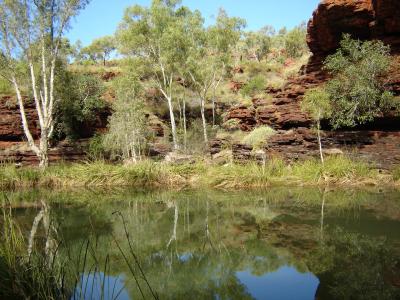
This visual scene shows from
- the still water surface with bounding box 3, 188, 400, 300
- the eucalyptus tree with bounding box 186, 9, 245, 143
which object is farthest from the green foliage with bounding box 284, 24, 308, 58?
the still water surface with bounding box 3, 188, 400, 300

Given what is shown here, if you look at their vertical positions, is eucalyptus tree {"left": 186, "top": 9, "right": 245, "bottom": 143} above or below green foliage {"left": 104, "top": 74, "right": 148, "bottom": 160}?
above

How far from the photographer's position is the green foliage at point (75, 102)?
2770 centimetres

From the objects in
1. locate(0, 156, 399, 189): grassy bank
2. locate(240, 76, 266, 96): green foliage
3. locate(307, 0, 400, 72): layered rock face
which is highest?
locate(307, 0, 400, 72): layered rock face

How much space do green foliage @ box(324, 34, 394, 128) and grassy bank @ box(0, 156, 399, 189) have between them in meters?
2.98

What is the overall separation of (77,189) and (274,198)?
8855 mm

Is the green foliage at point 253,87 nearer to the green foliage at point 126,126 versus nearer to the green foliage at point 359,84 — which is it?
the green foliage at point 126,126

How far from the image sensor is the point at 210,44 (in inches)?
1150

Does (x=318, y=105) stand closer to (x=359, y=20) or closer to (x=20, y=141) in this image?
(x=359, y=20)

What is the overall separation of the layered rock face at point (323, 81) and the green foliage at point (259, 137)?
1.28 feet

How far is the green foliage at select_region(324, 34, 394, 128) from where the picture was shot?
18.5m

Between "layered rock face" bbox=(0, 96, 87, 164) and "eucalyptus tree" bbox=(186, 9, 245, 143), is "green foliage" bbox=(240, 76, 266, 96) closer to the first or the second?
"eucalyptus tree" bbox=(186, 9, 245, 143)

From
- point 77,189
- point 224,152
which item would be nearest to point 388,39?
point 224,152

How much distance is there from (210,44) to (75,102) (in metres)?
10.7

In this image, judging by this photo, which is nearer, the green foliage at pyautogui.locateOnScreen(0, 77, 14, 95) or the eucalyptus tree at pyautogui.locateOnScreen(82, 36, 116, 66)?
the green foliage at pyautogui.locateOnScreen(0, 77, 14, 95)
